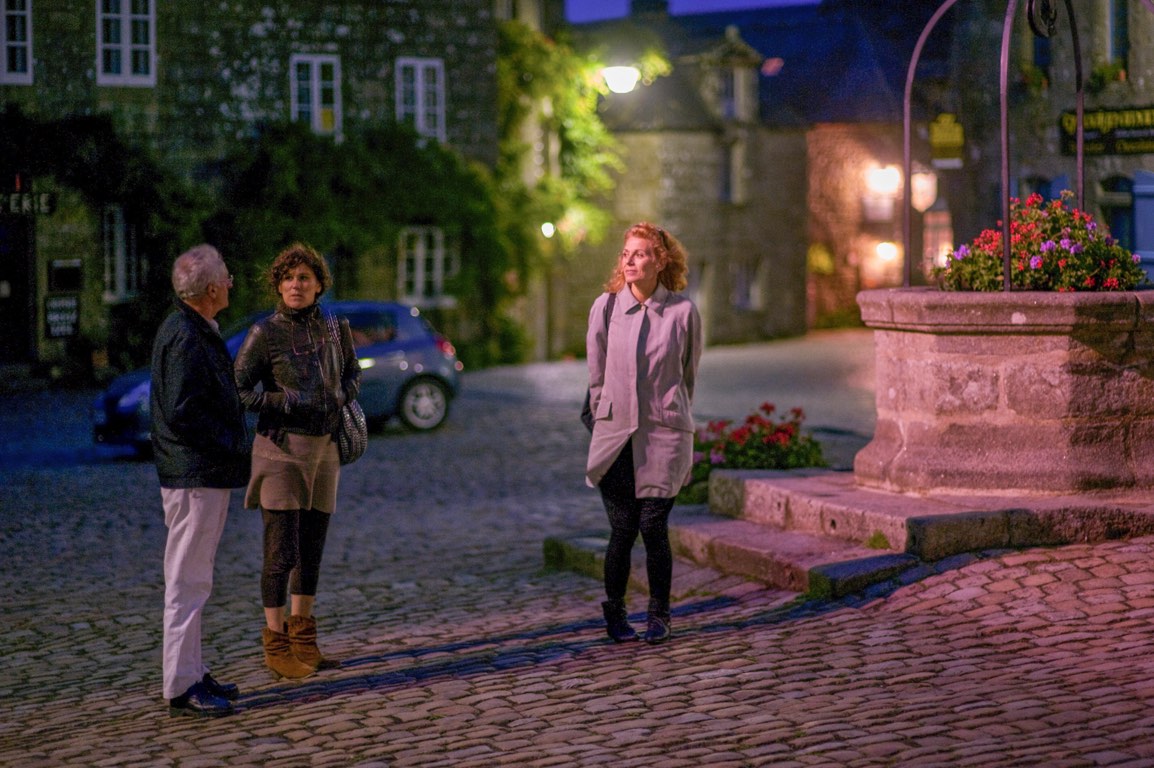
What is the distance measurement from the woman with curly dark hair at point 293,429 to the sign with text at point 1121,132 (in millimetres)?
10818

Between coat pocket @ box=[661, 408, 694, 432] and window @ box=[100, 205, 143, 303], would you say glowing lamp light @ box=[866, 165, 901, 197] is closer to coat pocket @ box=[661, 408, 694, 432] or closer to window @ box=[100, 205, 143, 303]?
window @ box=[100, 205, 143, 303]

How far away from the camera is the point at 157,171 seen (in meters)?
26.2

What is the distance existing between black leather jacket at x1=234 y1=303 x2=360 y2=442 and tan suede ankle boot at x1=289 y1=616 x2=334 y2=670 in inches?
32.2

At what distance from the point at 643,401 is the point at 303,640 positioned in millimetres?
1791

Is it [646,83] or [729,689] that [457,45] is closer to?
[646,83]

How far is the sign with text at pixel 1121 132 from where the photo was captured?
16125 mm

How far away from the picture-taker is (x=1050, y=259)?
29.5 feet

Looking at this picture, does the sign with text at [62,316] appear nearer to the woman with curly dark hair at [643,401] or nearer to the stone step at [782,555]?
the stone step at [782,555]

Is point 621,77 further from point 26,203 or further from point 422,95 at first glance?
point 26,203

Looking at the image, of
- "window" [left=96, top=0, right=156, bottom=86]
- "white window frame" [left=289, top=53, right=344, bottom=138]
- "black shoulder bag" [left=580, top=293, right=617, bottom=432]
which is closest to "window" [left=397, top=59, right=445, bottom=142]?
"white window frame" [left=289, top=53, right=344, bottom=138]

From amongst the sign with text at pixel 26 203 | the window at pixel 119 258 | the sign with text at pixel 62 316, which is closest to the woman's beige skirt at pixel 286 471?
the sign with text at pixel 26 203

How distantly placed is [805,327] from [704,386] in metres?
16.4

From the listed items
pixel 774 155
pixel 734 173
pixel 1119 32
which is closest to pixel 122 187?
pixel 1119 32

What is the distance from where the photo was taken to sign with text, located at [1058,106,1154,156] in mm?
16125
